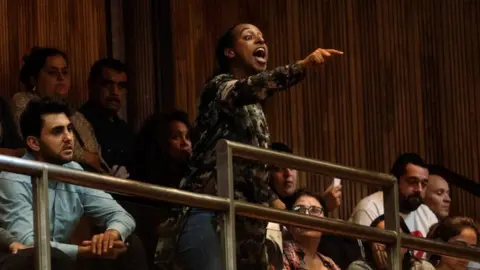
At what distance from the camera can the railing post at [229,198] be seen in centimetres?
402

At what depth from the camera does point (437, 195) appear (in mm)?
6988

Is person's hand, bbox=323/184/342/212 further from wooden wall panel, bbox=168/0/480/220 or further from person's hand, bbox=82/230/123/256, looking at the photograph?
person's hand, bbox=82/230/123/256

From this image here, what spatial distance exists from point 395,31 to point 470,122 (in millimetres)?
634

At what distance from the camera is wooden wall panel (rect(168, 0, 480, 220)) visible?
24.4ft

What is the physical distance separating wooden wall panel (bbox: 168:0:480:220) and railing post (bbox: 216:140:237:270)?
3266 mm

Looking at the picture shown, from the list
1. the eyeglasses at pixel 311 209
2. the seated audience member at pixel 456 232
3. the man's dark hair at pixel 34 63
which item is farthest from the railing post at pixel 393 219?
the man's dark hair at pixel 34 63

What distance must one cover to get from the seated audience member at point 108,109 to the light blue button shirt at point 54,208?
87.3 inches

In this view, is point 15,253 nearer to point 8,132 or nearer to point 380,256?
point 380,256

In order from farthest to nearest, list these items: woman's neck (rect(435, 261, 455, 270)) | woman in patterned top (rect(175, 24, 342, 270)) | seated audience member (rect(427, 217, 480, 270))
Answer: seated audience member (rect(427, 217, 480, 270))
woman's neck (rect(435, 261, 455, 270))
woman in patterned top (rect(175, 24, 342, 270))

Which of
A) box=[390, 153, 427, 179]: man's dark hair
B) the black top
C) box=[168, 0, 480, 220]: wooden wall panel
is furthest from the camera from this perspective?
box=[168, 0, 480, 220]: wooden wall panel

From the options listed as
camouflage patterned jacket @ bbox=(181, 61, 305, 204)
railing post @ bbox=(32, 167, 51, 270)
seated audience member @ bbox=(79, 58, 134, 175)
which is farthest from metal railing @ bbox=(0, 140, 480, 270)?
seated audience member @ bbox=(79, 58, 134, 175)

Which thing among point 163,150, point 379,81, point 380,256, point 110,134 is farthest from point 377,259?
point 379,81

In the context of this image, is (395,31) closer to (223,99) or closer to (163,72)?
(163,72)

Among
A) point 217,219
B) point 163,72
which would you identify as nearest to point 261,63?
point 217,219
